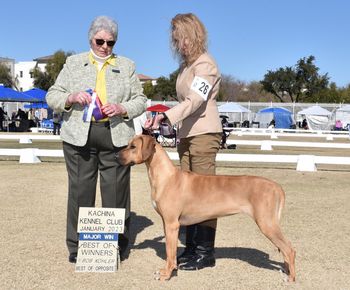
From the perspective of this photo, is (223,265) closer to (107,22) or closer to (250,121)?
(107,22)

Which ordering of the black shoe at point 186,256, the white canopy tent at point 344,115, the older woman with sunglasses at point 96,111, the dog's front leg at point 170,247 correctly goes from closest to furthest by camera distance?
the dog's front leg at point 170,247, the older woman with sunglasses at point 96,111, the black shoe at point 186,256, the white canopy tent at point 344,115

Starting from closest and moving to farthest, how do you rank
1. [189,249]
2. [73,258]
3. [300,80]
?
[73,258]
[189,249]
[300,80]

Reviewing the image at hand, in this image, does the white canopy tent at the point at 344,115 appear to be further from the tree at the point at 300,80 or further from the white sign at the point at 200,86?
the white sign at the point at 200,86

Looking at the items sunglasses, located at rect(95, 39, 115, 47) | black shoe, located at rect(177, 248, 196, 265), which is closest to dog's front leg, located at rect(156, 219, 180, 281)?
black shoe, located at rect(177, 248, 196, 265)

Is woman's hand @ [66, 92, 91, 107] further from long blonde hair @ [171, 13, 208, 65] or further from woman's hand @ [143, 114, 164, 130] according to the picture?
long blonde hair @ [171, 13, 208, 65]

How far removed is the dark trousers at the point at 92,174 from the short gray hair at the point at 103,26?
878 millimetres

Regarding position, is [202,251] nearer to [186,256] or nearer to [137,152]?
[186,256]

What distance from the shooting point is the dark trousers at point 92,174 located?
4.86 meters

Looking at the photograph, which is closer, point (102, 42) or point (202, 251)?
point (102, 42)

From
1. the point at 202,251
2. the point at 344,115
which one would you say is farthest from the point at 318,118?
the point at 202,251

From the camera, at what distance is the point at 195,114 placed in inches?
192

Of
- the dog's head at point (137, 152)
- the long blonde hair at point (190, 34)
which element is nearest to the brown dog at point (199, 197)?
the dog's head at point (137, 152)

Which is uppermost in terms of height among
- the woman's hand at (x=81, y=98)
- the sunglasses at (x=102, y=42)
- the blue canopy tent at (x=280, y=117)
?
the sunglasses at (x=102, y=42)

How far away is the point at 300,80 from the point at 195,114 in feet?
245
